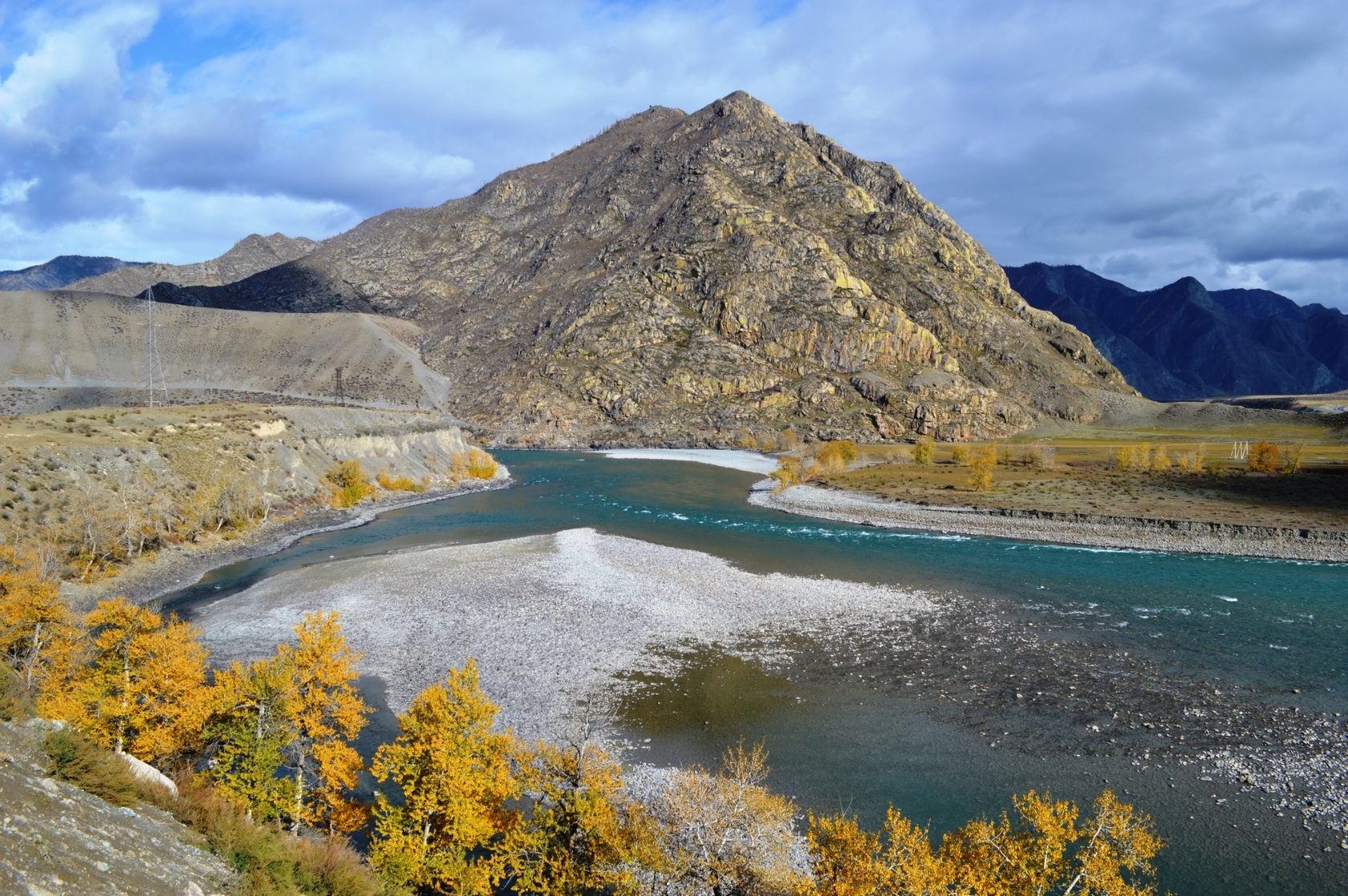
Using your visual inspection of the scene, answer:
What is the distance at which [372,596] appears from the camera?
42.6 m

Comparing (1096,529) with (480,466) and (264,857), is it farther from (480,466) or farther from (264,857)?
(480,466)

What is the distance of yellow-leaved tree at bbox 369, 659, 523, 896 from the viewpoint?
1658 cm

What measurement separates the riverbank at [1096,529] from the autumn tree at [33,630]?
208 ft

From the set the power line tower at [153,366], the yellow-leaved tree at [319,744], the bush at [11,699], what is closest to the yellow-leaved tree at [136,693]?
the yellow-leaved tree at [319,744]

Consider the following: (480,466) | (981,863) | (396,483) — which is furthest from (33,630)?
(480,466)

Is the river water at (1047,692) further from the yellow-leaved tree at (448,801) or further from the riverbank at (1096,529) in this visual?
the yellow-leaved tree at (448,801)

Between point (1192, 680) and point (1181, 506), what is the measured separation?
50.2 meters

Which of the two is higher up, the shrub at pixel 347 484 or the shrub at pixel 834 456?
the shrub at pixel 834 456

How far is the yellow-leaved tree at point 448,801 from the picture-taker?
16578mm

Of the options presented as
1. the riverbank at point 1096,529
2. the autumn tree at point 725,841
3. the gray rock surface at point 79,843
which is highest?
the gray rock surface at point 79,843

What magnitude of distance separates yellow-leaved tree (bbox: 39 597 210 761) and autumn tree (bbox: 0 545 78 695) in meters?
1.44

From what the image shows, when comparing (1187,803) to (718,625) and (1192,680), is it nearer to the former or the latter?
(1192,680)

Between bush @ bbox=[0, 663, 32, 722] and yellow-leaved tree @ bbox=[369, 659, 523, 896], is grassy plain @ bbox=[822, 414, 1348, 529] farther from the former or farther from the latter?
bush @ bbox=[0, 663, 32, 722]

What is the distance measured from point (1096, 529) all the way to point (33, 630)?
74302 mm
